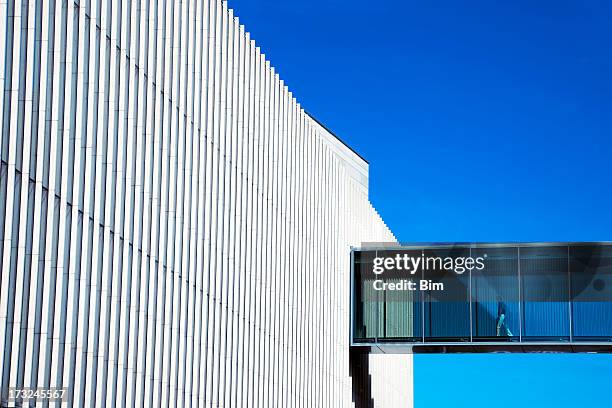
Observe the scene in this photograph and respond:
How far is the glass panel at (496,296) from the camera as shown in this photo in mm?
51438

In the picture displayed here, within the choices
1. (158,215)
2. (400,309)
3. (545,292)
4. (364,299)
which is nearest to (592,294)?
(545,292)

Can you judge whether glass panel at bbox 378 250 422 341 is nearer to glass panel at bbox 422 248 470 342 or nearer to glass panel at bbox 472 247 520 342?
glass panel at bbox 422 248 470 342

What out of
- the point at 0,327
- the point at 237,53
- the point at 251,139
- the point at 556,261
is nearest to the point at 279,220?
the point at 251,139

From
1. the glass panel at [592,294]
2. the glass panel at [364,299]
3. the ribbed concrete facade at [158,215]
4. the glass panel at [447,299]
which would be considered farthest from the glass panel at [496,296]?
the ribbed concrete facade at [158,215]

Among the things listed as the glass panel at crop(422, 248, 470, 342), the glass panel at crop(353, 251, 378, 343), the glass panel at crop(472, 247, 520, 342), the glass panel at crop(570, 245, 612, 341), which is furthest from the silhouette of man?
the glass panel at crop(353, 251, 378, 343)

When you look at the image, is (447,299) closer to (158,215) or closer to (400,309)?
(400,309)

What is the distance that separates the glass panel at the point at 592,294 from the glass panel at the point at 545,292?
35 cm

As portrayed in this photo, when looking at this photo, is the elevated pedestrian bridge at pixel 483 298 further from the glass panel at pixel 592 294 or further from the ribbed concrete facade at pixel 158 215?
the ribbed concrete facade at pixel 158 215

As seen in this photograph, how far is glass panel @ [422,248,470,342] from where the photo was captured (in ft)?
A: 171

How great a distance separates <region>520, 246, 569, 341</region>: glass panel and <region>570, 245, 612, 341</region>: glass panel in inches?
13.7

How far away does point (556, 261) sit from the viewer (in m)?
51.7

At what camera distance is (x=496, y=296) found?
171 feet

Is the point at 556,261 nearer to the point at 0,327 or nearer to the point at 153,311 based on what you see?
the point at 153,311

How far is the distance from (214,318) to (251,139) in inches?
258
